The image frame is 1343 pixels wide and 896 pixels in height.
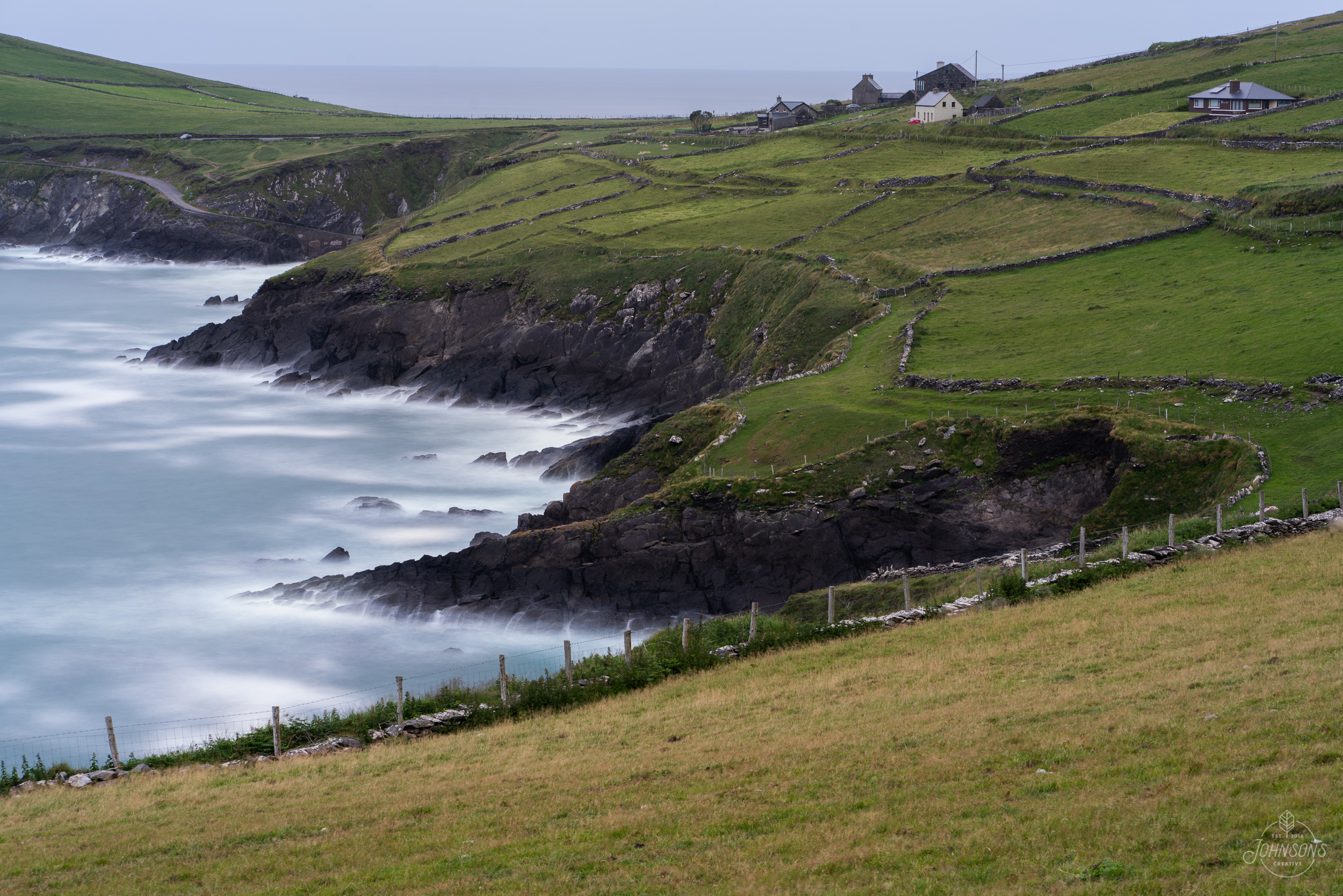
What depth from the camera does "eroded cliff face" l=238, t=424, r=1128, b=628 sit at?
160ft

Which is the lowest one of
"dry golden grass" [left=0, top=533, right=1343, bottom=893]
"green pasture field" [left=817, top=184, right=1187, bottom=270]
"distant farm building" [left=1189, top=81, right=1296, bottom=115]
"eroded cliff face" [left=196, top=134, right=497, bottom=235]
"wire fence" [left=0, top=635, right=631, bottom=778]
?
"wire fence" [left=0, top=635, right=631, bottom=778]

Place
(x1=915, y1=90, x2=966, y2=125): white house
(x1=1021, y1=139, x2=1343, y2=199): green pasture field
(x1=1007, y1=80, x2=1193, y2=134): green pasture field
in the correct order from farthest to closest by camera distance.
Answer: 1. (x1=915, y1=90, x2=966, y2=125): white house
2. (x1=1007, y1=80, x2=1193, y2=134): green pasture field
3. (x1=1021, y1=139, x2=1343, y2=199): green pasture field

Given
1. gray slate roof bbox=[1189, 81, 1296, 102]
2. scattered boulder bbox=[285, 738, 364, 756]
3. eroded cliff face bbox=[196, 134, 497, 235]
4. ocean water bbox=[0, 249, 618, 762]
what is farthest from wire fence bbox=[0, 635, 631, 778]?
eroded cliff face bbox=[196, 134, 497, 235]

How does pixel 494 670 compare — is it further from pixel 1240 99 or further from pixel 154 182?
pixel 154 182

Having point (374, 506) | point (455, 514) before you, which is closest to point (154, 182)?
point (374, 506)

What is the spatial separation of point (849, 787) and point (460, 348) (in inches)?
3277

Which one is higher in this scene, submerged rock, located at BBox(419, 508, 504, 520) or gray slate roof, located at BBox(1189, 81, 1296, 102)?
gray slate roof, located at BBox(1189, 81, 1296, 102)

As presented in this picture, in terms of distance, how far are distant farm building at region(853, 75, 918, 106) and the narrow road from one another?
325 feet

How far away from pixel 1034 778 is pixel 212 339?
109 meters

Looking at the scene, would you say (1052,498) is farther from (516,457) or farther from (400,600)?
(516,457)

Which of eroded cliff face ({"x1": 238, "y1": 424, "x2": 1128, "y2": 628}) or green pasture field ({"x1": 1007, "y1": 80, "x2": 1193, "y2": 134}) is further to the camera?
green pasture field ({"x1": 1007, "y1": 80, "x2": 1193, "y2": 134})

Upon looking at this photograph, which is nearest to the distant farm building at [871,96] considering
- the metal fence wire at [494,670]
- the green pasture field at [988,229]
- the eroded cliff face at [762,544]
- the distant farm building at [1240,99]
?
the distant farm building at [1240,99]

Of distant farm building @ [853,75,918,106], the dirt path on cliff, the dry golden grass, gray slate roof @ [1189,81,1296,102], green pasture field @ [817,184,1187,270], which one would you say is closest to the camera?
the dry golden grass

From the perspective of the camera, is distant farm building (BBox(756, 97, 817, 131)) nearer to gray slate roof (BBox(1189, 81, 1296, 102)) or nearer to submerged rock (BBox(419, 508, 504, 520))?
gray slate roof (BBox(1189, 81, 1296, 102))
